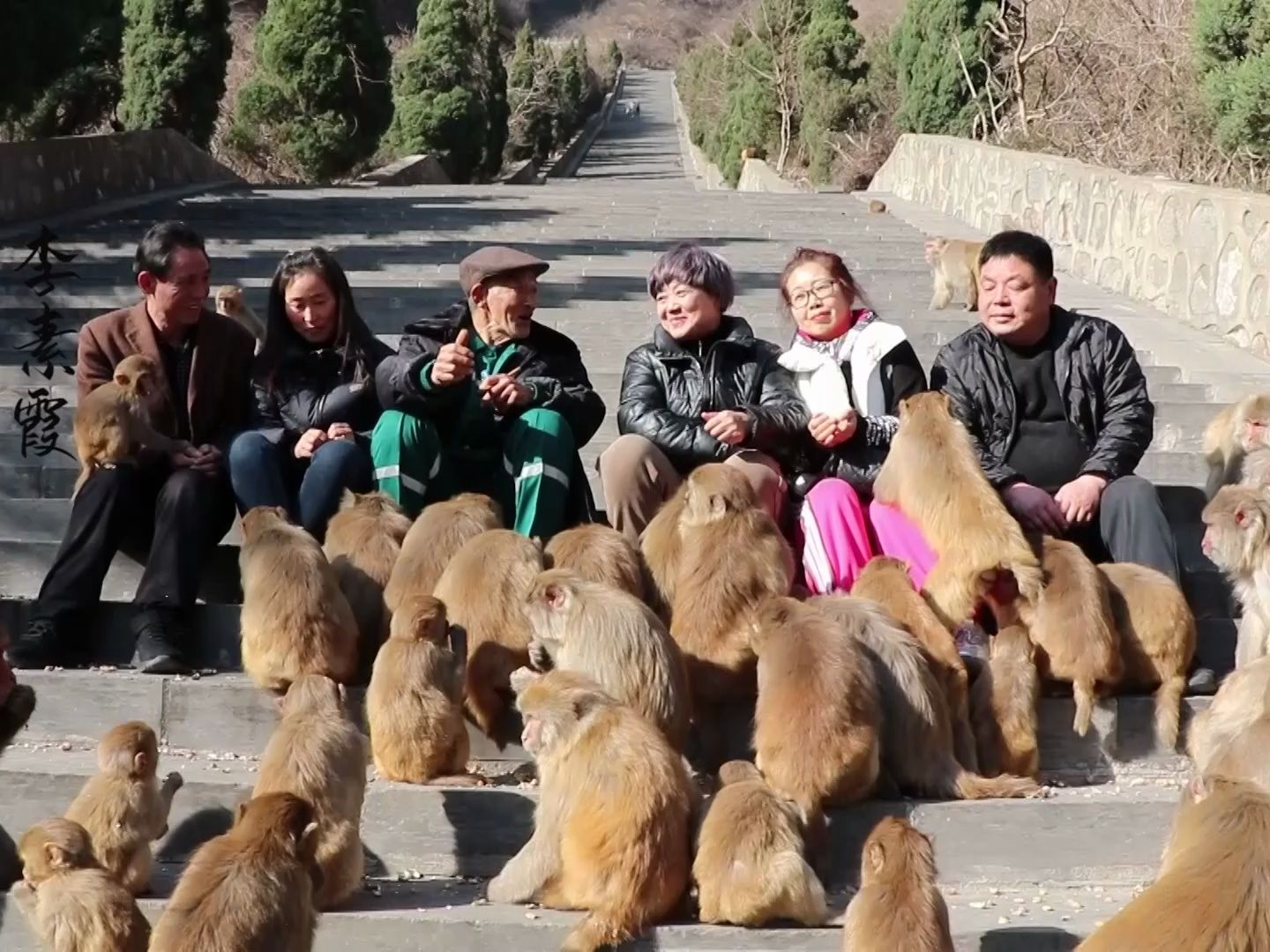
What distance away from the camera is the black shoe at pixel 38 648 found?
5.27 metres

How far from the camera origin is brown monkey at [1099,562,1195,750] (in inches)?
189

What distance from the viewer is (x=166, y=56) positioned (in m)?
19.8

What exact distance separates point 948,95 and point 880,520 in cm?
1588

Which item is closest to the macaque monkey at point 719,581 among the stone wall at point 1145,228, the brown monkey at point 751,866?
the brown monkey at point 751,866

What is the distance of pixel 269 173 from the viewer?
23.9m

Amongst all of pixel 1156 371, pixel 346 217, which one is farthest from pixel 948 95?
pixel 1156 371

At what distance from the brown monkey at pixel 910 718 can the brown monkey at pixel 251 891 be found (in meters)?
1.52

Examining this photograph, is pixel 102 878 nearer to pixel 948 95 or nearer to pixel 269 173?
pixel 948 95

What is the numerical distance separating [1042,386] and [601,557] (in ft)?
5.37

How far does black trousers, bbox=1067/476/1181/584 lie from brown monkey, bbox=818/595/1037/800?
0.95 meters

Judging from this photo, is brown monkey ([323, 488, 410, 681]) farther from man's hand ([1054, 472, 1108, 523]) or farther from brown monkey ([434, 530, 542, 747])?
man's hand ([1054, 472, 1108, 523])

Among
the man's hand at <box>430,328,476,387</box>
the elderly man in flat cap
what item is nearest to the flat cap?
the elderly man in flat cap

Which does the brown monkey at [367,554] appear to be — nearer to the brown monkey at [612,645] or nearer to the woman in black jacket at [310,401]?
the woman in black jacket at [310,401]

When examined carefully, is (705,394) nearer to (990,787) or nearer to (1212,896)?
(990,787)
